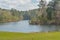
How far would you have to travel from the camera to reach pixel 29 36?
5617mm

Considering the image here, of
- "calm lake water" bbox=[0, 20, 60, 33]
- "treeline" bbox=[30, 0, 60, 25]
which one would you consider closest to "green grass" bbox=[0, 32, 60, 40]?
"calm lake water" bbox=[0, 20, 60, 33]

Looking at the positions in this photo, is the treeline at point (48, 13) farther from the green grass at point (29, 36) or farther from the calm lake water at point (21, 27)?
the green grass at point (29, 36)

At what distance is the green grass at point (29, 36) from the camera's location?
5.54 metres

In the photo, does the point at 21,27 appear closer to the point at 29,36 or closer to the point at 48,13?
the point at 29,36

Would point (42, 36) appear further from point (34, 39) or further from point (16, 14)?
point (16, 14)

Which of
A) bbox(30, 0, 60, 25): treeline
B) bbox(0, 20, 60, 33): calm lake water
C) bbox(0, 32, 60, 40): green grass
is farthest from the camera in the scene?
bbox(30, 0, 60, 25): treeline

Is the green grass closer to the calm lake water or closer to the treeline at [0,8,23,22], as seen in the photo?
the calm lake water

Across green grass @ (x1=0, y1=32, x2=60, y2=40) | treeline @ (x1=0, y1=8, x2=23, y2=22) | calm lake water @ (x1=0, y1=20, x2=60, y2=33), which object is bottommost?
green grass @ (x1=0, y1=32, x2=60, y2=40)

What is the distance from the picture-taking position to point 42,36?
5.65m

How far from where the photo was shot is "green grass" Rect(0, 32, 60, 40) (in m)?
5.54

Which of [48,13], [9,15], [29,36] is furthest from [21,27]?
[48,13]

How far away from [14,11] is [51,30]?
4.12ft

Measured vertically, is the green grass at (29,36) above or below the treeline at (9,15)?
below

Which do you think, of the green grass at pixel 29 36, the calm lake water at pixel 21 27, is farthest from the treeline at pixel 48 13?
the green grass at pixel 29 36
